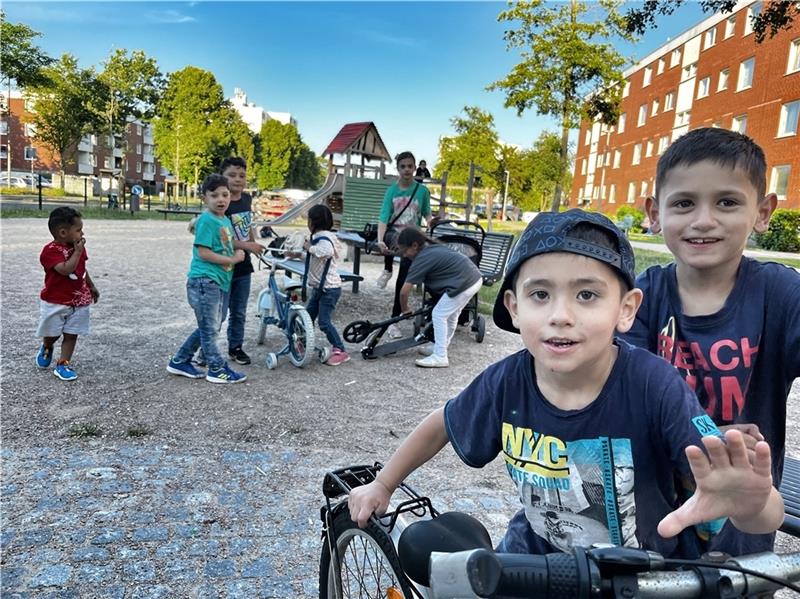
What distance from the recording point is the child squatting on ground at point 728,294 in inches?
62.9

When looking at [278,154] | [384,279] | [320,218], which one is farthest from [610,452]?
[278,154]

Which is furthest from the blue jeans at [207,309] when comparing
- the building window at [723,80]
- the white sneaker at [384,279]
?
the building window at [723,80]

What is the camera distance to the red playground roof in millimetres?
21922

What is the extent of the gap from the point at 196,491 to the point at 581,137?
61208 mm

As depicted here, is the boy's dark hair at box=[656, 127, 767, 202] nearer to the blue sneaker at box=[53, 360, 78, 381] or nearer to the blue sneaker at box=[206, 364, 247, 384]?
the blue sneaker at box=[206, 364, 247, 384]

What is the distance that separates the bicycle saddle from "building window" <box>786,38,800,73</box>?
113ft

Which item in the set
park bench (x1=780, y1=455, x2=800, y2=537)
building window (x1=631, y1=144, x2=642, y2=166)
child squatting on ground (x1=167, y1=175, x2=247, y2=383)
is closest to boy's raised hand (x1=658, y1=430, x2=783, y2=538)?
park bench (x1=780, y1=455, x2=800, y2=537)

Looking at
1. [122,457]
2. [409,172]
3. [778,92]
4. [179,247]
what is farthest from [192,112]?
[122,457]

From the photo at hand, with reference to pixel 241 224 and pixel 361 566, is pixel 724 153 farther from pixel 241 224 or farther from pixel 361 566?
pixel 241 224

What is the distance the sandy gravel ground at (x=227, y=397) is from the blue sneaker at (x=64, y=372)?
81 mm

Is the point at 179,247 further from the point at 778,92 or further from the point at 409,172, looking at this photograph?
the point at 778,92

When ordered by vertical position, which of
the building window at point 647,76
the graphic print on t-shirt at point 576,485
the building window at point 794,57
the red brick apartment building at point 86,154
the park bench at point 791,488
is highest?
the building window at point 647,76

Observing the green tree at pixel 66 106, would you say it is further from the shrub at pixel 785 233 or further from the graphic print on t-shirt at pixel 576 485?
the graphic print on t-shirt at pixel 576 485

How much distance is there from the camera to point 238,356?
235 inches
